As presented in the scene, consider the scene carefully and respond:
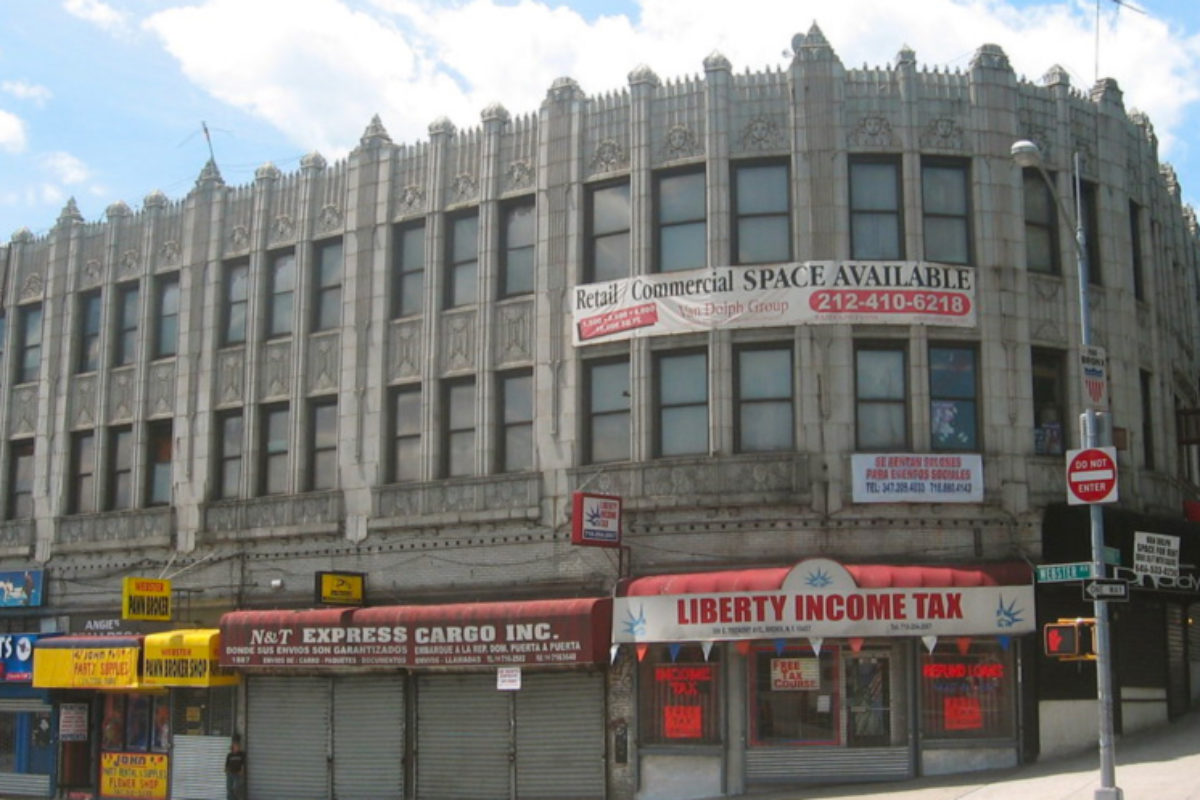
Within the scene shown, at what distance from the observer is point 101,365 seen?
1433 inches

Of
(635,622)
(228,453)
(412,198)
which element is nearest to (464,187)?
(412,198)

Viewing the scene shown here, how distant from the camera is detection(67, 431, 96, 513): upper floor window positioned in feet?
119

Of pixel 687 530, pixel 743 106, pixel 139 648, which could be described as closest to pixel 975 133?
pixel 743 106

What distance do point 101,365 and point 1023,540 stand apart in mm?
22596

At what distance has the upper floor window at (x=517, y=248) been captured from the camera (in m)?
29.8

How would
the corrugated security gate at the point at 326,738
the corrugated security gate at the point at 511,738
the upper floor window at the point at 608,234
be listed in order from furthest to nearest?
the corrugated security gate at the point at 326,738, the upper floor window at the point at 608,234, the corrugated security gate at the point at 511,738

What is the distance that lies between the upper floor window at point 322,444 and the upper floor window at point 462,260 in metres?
3.75

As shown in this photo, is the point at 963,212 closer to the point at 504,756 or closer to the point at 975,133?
the point at 975,133

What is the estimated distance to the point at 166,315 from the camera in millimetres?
35750

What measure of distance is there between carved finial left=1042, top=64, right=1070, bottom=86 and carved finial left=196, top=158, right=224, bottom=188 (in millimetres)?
18852

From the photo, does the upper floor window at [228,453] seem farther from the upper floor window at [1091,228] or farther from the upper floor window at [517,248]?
the upper floor window at [1091,228]

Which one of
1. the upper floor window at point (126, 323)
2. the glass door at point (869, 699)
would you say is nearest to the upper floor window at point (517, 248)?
the glass door at point (869, 699)

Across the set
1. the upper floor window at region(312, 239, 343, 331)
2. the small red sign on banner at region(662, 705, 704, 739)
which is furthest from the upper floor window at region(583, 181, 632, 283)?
the small red sign on banner at region(662, 705, 704, 739)

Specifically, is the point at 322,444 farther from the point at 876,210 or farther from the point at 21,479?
the point at 876,210
